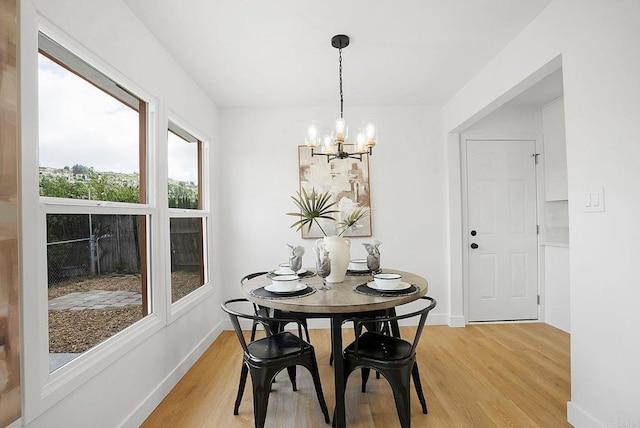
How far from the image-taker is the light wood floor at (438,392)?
208 centimetres

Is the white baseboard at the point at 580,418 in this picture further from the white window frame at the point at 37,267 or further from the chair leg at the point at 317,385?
the white window frame at the point at 37,267

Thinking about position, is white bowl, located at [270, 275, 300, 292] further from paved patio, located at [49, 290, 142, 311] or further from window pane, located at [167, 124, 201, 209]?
window pane, located at [167, 124, 201, 209]

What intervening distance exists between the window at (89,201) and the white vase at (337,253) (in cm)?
127

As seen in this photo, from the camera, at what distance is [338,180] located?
3.89 metres

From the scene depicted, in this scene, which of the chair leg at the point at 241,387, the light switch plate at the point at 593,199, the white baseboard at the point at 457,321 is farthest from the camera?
the white baseboard at the point at 457,321

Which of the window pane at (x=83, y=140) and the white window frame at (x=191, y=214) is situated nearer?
the window pane at (x=83, y=140)

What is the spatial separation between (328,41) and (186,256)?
2231 millimetres

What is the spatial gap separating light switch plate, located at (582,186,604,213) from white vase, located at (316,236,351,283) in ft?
4.63

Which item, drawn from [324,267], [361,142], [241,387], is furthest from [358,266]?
[241,387]

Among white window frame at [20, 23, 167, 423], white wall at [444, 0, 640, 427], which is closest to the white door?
white wall at [444, 0, 640, 427]

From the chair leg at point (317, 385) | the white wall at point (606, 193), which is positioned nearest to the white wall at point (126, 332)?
the chair leg at point (317, 385)

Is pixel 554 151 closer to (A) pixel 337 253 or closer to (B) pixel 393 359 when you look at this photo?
(A) pixel 337 253

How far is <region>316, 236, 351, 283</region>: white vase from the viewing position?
7.64 feet

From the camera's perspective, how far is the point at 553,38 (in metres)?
2.04
